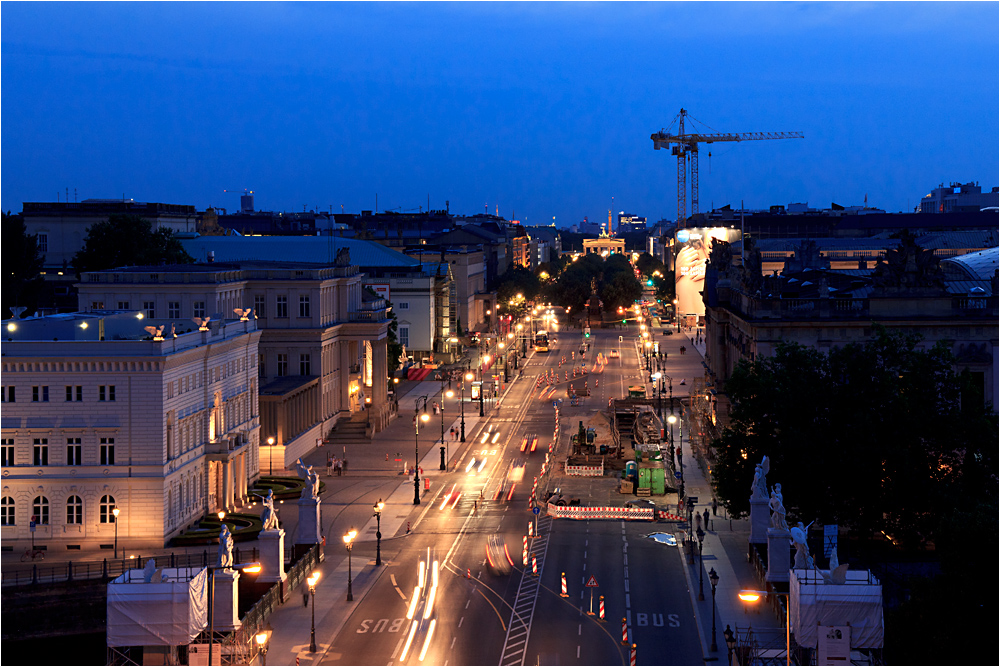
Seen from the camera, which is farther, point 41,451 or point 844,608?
point 41,451

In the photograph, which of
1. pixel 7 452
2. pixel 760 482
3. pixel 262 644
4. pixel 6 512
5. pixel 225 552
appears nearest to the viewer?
pixel 262 644

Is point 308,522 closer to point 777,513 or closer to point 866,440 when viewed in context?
point 777,513

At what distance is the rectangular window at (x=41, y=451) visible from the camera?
55.6 m

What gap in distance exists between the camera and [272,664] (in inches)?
1599

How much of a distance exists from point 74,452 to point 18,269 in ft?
162

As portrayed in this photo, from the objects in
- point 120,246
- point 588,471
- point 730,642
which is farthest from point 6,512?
point 120,246

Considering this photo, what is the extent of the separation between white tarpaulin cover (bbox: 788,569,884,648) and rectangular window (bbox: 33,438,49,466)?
33.0 metres

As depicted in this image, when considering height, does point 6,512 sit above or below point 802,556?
below

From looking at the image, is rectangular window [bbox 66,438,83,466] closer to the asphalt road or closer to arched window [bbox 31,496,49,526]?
arched window [bbox 31,496,49,526]

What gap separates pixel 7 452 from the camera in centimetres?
5566

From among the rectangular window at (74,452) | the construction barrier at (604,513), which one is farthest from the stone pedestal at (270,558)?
→ the construction barrier at (604,513)

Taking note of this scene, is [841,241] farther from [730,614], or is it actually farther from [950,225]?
[730,614]

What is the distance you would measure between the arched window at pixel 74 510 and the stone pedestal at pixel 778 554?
2892 centimetres

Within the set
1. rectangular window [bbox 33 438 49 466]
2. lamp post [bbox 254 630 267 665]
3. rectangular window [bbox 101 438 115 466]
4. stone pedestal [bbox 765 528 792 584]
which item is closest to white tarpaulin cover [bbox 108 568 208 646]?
lamp post [bbox 254 630 267 665]
